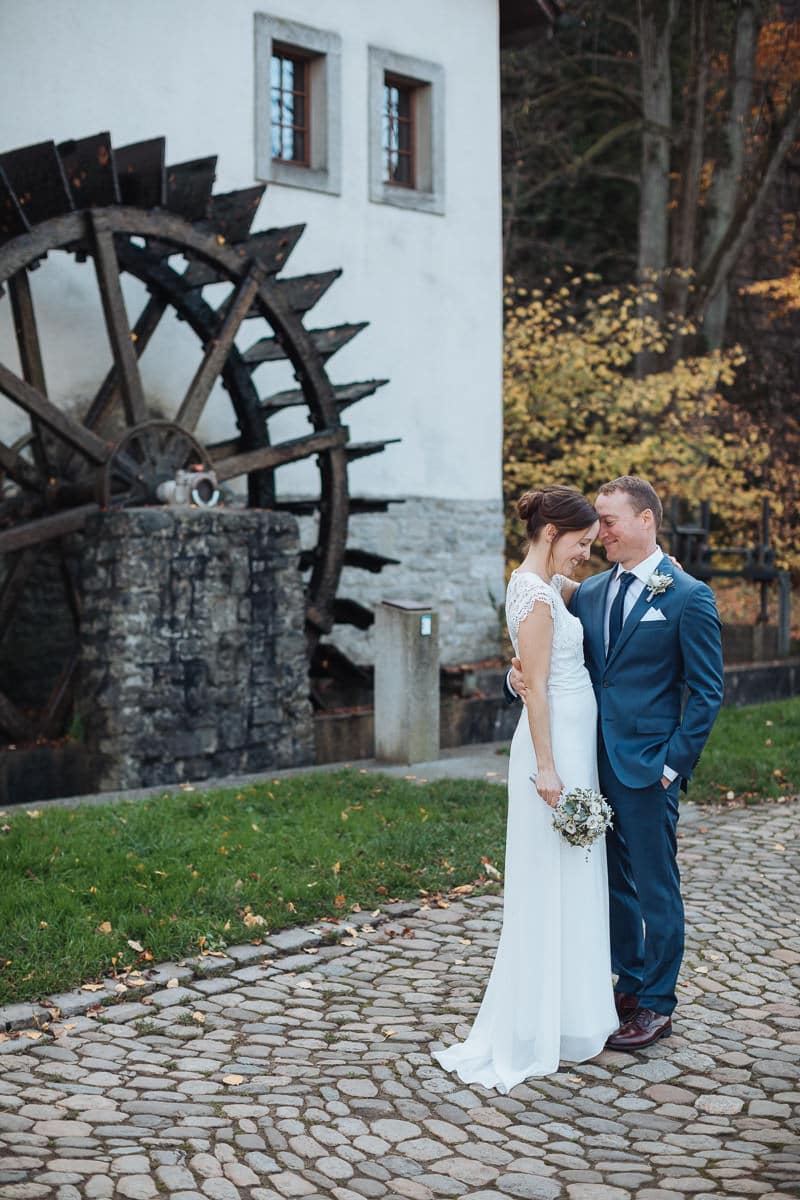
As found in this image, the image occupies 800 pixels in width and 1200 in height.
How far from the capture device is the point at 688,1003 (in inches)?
182

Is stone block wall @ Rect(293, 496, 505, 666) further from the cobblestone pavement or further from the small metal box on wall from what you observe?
the cobblestone pavement

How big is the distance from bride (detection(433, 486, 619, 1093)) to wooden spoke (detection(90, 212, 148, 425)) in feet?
20.9

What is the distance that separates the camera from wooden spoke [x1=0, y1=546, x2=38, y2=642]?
10.6 m

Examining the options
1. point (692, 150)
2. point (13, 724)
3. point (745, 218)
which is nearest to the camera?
point (13, 724)

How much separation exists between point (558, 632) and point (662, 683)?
34cm

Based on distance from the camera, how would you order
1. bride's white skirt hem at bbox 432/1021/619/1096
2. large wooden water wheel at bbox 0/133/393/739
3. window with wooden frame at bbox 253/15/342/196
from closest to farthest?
1. bride's white skirt hem at bbox 432/1021/619/1096
2. large wooden water wheel at bbox 0/133/393/739
3. window with wooden frame at bbox 253/15/342/196

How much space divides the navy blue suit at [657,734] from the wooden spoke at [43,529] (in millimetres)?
5778

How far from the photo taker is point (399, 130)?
13445 mm

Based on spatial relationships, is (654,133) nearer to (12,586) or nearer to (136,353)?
(136,353)

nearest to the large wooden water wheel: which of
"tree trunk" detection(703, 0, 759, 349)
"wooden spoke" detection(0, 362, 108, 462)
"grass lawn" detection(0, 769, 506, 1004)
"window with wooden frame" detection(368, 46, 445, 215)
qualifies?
"wooden spoke" detection(0, 362, 108, 462)

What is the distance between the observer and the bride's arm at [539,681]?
4102 millimetres

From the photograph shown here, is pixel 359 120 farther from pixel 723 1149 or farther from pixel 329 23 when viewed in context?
pixel 723 1149

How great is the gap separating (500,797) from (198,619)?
2399 mm

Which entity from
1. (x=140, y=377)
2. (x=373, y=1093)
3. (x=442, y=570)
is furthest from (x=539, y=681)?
(x=442, y=570)
